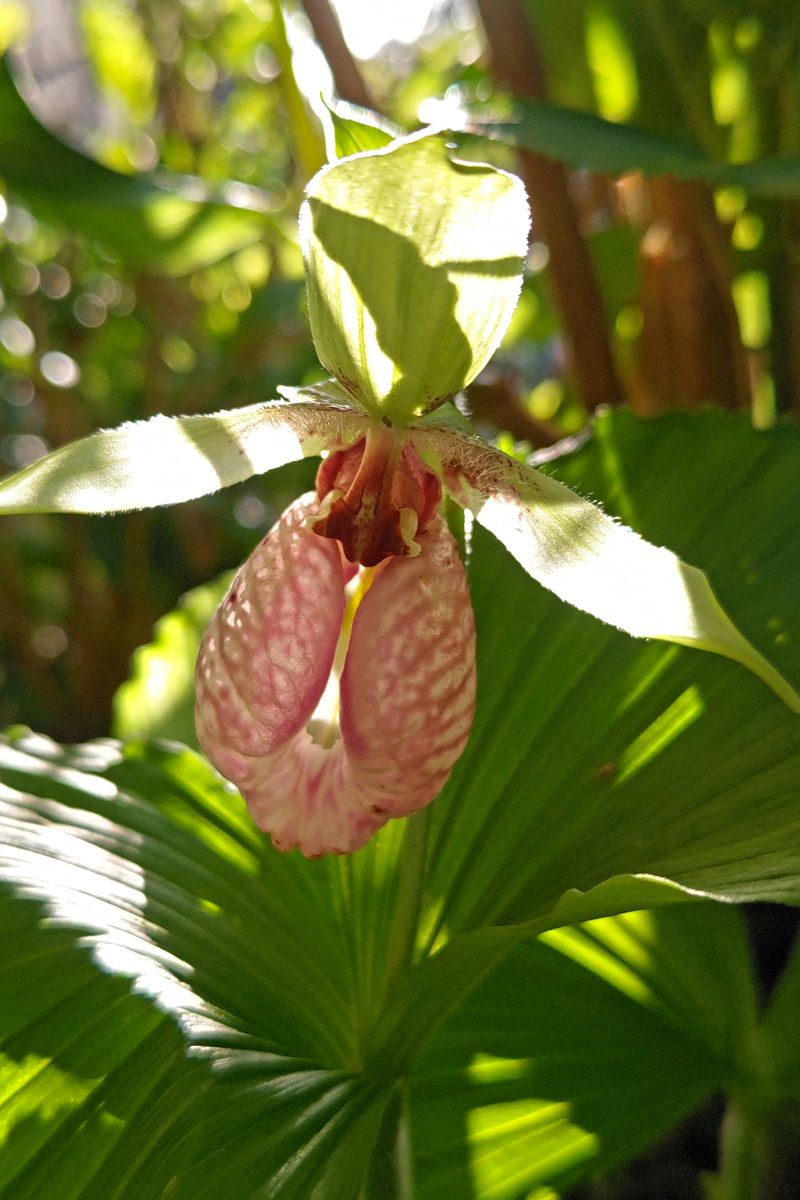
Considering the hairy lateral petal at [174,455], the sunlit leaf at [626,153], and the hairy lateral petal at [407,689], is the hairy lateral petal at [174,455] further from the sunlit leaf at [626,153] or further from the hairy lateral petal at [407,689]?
the sunlit leaf at [626,153]

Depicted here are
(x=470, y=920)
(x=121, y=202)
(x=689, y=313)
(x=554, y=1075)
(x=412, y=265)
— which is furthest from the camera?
(x=689, y=313)

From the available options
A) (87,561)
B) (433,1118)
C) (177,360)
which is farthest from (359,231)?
(177,360)

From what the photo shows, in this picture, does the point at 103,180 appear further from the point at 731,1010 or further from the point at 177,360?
the point at 177,360

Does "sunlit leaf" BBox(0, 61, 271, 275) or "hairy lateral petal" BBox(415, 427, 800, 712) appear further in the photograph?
"sunlit leaf" BBox(0, 61, 271, 275)

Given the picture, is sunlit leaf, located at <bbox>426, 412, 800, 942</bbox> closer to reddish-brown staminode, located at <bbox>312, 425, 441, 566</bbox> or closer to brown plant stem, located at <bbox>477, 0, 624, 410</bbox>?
reddish-brown staminode, located at <bbox>312, 425, 441, 566</bbox>

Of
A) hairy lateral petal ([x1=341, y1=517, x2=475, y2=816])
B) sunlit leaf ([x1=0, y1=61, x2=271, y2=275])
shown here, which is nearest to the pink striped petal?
hairy lateral petal ([x1=341, y1=517, x2=475, y2=816])

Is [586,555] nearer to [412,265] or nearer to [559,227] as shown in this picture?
[412,265]

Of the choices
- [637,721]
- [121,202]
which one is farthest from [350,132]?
[121,202]
